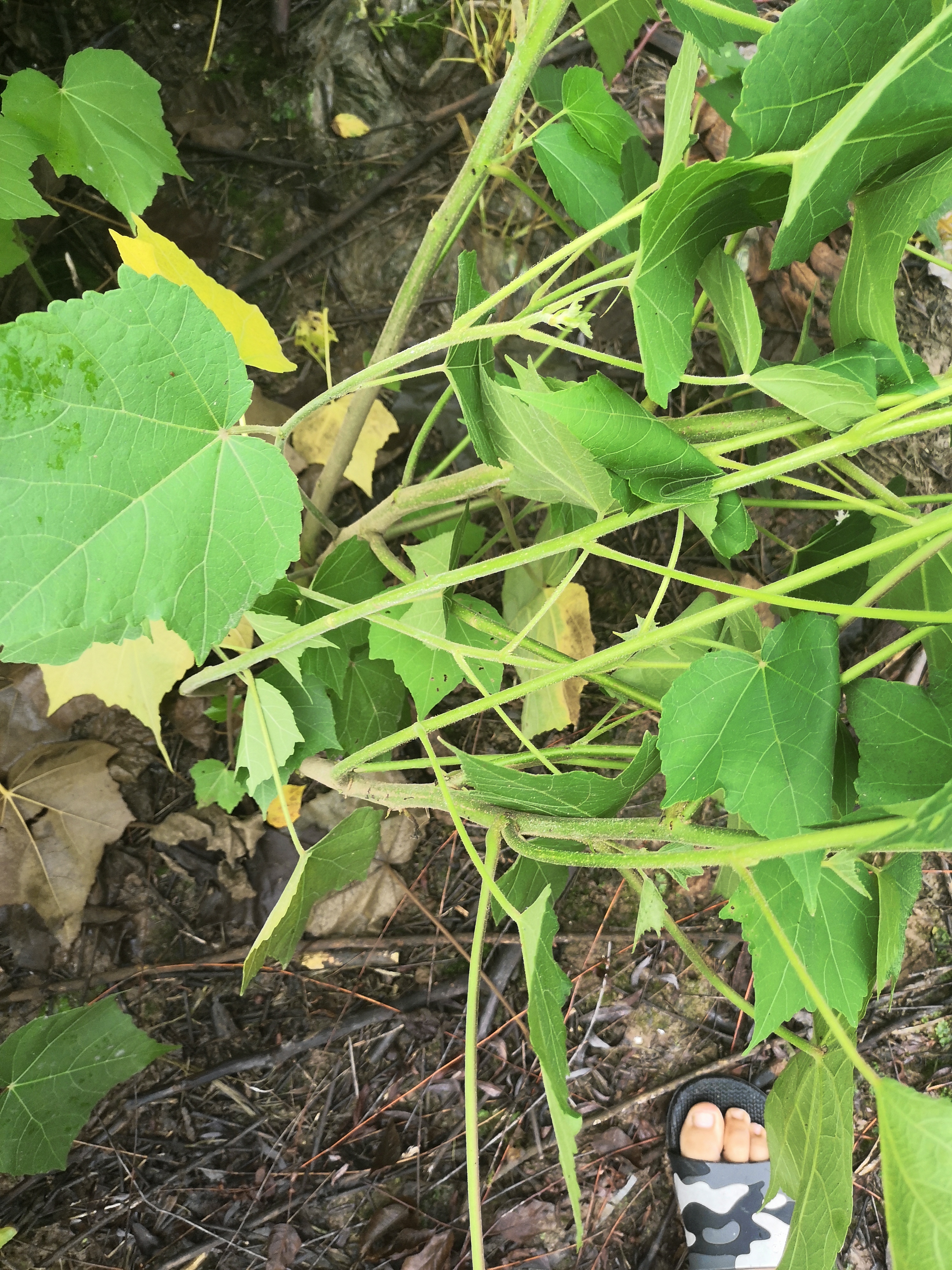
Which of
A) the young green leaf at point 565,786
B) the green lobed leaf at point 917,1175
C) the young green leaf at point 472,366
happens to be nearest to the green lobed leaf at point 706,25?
the young green leaf at point 472,366

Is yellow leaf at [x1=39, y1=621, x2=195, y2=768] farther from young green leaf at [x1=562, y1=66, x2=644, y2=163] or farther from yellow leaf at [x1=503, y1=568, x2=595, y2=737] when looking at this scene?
young green leaf at [x1=562, y1=66, x2=644, y2=163]

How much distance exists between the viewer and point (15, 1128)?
1.28m

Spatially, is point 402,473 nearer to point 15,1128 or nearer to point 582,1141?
point 15,1128

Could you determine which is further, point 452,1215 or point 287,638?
point 452,1215

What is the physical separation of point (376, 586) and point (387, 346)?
380 millimetres

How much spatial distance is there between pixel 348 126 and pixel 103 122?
2.21ft

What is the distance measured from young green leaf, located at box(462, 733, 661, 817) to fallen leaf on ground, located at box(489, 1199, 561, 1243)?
52.8 inches

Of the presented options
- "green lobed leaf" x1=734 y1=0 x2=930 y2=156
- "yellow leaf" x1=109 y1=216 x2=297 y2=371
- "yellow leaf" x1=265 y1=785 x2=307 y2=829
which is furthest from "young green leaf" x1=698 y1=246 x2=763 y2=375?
"yellow leaf" x1=265 y1=785 x2=307 y2=829

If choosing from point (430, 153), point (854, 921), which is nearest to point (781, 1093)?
point (854, 921)

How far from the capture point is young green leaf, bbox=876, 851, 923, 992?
0.91 m

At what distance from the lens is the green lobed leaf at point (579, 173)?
41.2 inches

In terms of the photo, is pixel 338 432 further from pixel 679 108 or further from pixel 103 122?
pixel 679 108

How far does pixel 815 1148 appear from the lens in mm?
895

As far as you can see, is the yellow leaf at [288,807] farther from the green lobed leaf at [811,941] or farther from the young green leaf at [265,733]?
the green lobed leaf at [811,941]
